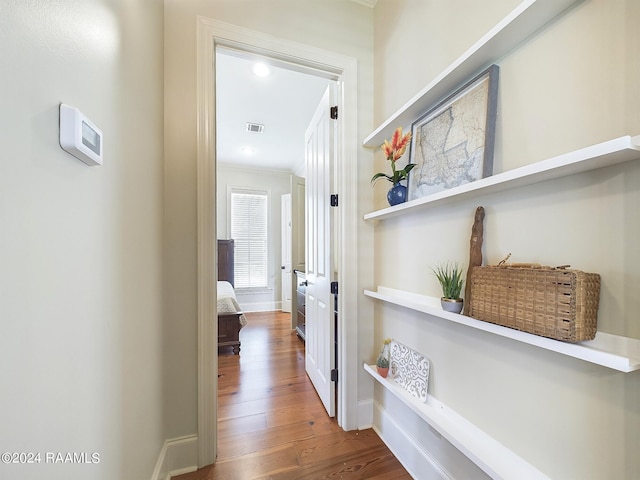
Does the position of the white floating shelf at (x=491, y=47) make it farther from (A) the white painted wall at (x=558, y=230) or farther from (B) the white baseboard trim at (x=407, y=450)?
(B) the white baseboard trim at (x=407, y=450)

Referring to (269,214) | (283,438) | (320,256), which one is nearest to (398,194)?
(320,256)

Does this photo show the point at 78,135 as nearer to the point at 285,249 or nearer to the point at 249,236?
the point at 285,249

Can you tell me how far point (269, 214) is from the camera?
5.42 m

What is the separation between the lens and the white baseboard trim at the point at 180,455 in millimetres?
1421

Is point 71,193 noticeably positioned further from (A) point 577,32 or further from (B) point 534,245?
(A) point 577,32

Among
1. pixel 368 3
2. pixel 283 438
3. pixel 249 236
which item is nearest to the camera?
pixel 283 438

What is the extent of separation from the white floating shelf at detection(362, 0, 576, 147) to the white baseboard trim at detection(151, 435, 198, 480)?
2109mm

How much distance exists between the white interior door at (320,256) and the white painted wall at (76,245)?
1.10 meters

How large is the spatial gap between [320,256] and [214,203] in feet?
3.01

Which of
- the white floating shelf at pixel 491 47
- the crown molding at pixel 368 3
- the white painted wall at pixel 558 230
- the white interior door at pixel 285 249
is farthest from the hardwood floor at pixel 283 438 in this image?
the crown molding at pixel 368 3

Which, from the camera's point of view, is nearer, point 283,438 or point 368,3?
point 283,438

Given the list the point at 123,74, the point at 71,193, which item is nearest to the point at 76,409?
the point at 71,193

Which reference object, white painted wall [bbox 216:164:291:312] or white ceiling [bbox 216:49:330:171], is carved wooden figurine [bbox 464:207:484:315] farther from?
white painted wall [bbox 216:164:291:312]

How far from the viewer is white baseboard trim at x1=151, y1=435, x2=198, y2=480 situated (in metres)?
1.42
